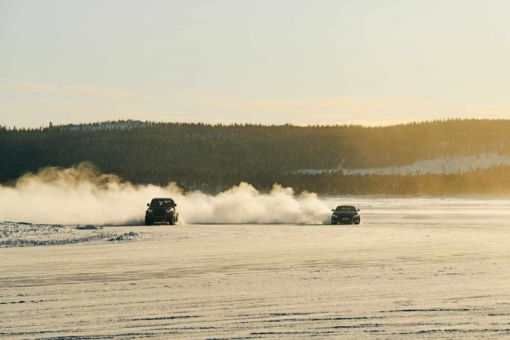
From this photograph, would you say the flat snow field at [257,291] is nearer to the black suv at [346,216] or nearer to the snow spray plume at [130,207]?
the black suv at [346,216]

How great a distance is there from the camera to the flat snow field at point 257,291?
1428cm

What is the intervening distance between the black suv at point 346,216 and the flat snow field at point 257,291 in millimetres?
19654

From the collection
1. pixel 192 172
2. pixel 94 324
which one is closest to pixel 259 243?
pixel 94 324

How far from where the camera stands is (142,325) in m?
14.6

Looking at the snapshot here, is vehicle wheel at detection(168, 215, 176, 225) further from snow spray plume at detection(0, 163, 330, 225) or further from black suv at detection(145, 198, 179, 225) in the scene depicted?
snow spray plume at detection(0, 163, 330, 225)

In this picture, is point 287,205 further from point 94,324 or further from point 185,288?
point 94,324

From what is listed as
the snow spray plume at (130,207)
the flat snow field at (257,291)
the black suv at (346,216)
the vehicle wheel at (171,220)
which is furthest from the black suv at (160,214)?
the flat snow field at (257,291)

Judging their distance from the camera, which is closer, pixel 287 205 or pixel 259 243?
pixel 259 243

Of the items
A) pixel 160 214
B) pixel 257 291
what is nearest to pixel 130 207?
pixel 160 214

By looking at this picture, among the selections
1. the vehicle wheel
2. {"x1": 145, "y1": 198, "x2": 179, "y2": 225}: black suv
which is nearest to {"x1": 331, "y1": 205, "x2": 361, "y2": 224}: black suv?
the vehicle wheel

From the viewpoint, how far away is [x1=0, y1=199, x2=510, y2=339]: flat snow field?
14.3 metres

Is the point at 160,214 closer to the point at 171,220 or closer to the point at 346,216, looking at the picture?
the point at 171,220

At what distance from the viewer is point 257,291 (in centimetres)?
1922

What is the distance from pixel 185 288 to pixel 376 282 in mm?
→ 4275
